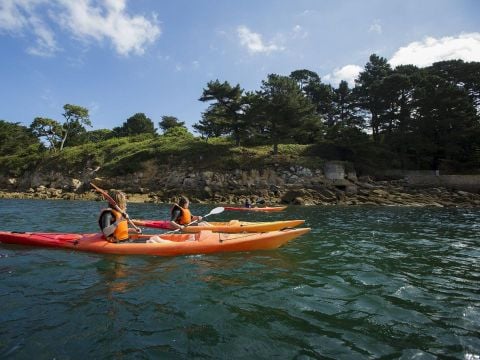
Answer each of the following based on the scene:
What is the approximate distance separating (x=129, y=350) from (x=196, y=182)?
29696 mm

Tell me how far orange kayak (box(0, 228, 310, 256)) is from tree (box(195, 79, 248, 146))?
90.3 ft

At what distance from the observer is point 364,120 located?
126ft

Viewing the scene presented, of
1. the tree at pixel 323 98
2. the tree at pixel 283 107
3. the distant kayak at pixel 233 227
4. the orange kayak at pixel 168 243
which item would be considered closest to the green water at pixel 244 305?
the orange kayak at pixel 168 243

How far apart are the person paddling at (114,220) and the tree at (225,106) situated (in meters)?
27.9

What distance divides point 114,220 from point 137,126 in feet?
166

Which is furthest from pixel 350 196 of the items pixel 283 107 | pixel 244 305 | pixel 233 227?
pixel 244 305

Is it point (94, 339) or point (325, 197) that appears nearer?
point (94, 339)

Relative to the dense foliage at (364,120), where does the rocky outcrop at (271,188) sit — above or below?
below

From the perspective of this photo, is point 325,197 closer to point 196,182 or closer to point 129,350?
point 196,182

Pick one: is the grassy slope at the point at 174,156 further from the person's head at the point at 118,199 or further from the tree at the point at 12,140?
the person's head at the point at 118,199

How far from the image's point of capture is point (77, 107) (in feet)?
159

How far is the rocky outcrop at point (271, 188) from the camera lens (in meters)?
27.3

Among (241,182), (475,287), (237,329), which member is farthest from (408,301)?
(241,182)

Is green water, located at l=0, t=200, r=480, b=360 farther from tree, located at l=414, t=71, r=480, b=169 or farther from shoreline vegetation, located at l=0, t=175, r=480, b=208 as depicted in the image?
tree, located at l=414, t=71, r=480, b=169
